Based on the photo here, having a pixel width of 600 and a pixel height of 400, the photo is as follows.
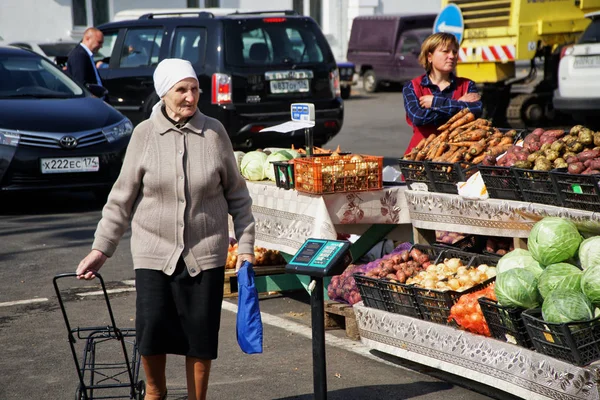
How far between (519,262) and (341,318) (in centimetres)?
155

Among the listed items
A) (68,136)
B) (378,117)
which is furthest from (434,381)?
(378,117)

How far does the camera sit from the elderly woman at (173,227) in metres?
4.34

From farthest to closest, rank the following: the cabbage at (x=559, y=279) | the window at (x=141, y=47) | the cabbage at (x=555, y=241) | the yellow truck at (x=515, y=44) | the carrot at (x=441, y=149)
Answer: the yellow truck at (x=515, y=44)
the window at (x=141, y=47)
the carrot at (x=441, y=149)
the cabbage at (x=555, y=241)
the cabbage at (x=559, y=279)

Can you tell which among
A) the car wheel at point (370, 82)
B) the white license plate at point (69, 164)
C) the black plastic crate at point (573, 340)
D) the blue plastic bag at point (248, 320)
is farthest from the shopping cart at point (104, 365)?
the car wheel at point (370, 82)

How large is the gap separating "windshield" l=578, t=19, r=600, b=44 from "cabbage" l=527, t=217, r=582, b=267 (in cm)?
942

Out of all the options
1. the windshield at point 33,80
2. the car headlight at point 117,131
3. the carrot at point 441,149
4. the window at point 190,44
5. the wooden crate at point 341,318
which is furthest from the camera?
the window at point 190,44

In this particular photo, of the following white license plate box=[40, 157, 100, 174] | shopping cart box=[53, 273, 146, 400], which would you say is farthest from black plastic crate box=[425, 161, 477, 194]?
white license plate box=[40, 157, 100, 174]

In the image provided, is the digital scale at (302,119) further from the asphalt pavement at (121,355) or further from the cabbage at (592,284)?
the cabbage at (592,284)

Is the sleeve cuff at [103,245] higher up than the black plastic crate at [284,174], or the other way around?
the sleeve cuff at [103,245]

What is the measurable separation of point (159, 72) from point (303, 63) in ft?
28.5

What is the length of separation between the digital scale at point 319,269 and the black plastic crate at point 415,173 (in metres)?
2.09

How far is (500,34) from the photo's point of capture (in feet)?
54.2

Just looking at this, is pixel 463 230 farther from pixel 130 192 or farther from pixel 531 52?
pixel 531 52

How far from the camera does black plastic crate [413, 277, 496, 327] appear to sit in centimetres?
542
